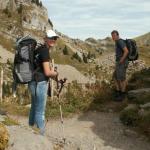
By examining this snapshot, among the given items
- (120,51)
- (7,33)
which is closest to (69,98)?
(120,51)

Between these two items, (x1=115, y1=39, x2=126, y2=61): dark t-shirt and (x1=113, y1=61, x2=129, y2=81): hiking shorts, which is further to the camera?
(x1=113, y1=61, x2=129, y2=81): hiking shorts

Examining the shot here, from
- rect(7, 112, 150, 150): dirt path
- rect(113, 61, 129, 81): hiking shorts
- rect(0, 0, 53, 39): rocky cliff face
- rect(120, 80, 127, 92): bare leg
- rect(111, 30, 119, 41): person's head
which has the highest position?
rect(0, 0, 53, 39): rocky cliff face

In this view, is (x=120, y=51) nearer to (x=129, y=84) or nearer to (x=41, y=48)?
(x=129, y=84)

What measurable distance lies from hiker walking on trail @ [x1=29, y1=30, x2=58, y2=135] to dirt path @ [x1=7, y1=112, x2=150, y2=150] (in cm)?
61

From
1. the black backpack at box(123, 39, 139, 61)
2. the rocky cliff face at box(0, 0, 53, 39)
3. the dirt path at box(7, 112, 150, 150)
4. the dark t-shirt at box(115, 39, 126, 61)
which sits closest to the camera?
the dirt path at box(7, 112, 150, 150)

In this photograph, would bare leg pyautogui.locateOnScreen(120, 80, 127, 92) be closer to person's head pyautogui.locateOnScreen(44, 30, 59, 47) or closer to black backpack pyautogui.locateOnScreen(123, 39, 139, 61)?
black backpack pyautogui.locateOnScreen(123, 39, 139, 61)

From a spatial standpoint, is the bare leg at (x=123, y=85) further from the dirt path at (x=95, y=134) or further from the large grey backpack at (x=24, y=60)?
the large grey backpack at (x=24, y=60)

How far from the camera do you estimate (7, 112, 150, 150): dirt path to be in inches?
514

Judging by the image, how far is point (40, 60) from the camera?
11.2 metres

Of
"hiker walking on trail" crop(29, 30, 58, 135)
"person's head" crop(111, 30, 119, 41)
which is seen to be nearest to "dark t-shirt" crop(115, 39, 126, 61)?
"person's head" crop(111, 30, 119, 41)

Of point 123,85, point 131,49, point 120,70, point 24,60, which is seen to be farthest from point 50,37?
point 123,85

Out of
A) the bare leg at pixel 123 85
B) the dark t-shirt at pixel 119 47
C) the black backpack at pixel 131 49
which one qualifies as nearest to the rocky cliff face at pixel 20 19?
the bare leg at pixel 123 85

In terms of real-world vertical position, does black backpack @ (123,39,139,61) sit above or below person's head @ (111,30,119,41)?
below

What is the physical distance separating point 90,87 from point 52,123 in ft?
13.7
